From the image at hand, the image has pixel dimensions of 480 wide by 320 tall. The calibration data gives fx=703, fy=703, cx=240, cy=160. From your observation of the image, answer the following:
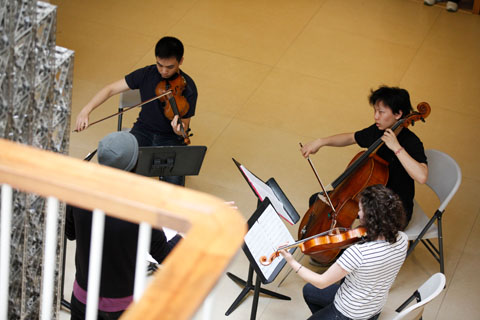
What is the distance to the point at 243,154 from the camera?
181 inches

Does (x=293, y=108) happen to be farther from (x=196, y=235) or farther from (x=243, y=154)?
(x=196, y=235)

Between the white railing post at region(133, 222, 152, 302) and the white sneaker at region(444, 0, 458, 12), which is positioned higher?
the white sneaker at region(444, 0, 458, 12)

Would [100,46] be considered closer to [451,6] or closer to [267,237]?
[267,237]

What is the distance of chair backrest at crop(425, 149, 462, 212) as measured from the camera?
11.8 feet

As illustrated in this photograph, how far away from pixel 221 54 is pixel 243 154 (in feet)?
4.07

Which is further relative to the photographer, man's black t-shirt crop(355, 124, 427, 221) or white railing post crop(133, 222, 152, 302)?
man's black t-shirt crop(355, 124, 427, 221)

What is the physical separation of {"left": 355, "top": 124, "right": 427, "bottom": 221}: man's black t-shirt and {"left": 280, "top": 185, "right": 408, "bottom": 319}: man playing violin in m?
0.76

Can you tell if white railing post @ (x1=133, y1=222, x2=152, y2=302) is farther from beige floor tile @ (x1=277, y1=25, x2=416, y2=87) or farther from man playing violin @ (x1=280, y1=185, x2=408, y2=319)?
beige floor tile @ (x1=277, y1=25, x2=416, y2=87)

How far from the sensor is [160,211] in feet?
3.53

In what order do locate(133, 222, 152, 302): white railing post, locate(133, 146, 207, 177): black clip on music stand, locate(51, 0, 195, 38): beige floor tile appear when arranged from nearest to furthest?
locate(133, 222, 152, 302): white railing post < locate(133, 146, 207, 177): black clip on music stand < locate(51, 0, 195, 38): beige floor tile

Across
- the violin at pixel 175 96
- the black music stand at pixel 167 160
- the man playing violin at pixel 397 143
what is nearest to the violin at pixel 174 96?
the violin at pixel 175 96

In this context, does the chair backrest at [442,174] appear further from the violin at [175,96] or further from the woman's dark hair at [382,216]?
the violin at [175,96]

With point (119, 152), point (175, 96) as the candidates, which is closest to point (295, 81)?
point (175, 96)

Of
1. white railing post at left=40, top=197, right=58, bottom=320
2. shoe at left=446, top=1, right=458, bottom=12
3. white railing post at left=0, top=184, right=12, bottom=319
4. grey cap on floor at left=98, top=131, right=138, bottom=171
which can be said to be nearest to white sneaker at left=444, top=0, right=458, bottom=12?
shoe at left=446, top=1, right=458, bottom=12
